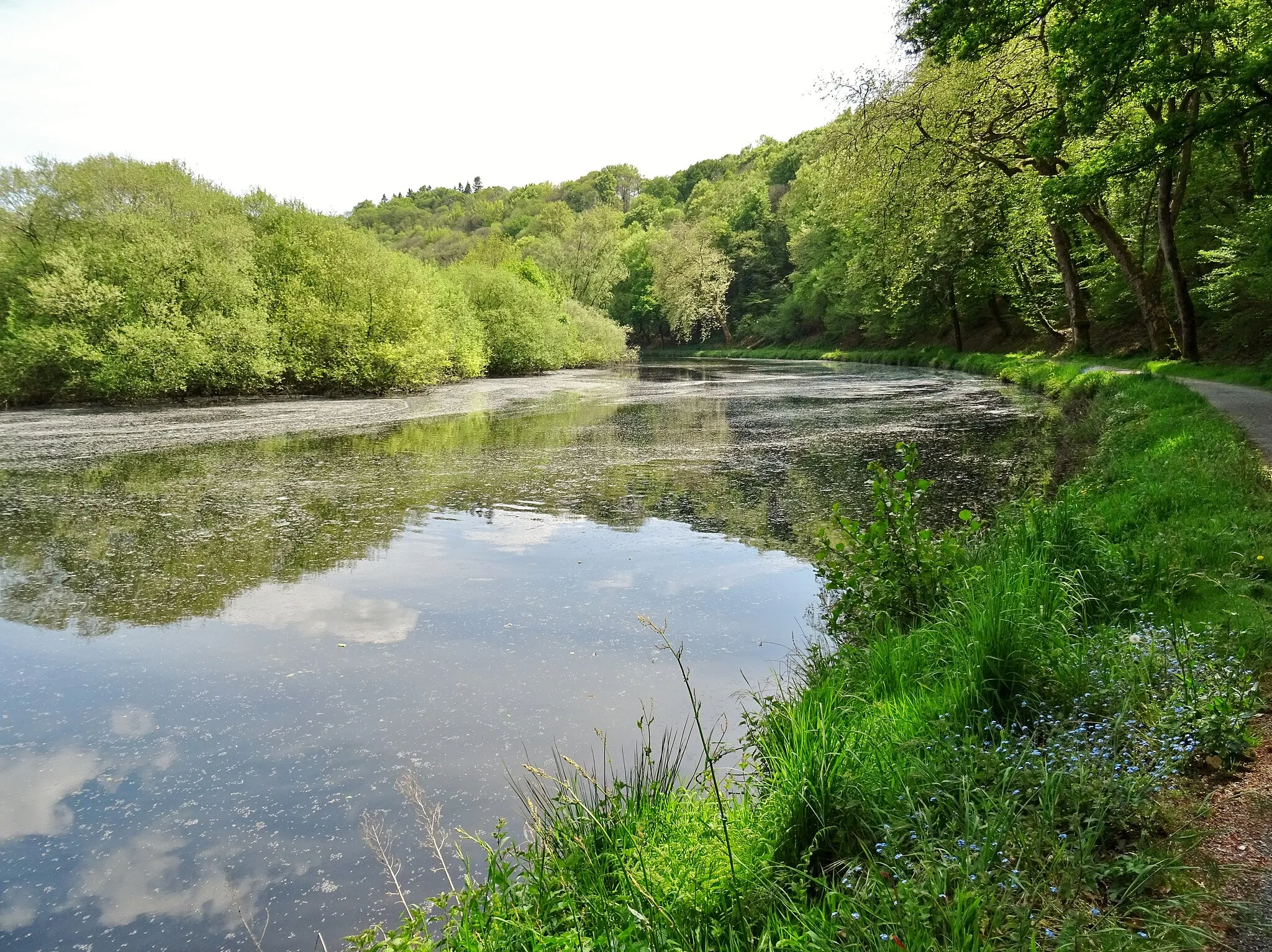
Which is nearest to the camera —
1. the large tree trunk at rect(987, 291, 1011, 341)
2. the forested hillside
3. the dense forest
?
the forested hillside

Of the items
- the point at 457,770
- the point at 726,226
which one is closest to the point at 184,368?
the point at 457,770

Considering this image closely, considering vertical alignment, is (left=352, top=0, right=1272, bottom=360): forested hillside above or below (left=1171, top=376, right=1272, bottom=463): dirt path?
above

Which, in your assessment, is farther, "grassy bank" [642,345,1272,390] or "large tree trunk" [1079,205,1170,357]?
"large tree trunk" [1079,205,1170,357]

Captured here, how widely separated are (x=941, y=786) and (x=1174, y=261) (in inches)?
771

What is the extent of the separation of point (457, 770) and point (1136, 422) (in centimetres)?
1097

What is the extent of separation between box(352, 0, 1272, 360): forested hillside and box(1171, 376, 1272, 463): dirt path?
2.36m

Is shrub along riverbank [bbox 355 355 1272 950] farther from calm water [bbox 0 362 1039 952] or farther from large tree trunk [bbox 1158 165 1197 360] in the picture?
large tree trunk [bbox 1158 165 1197 360]

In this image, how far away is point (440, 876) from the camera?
3.36 m

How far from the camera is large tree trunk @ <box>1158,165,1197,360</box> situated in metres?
17.6

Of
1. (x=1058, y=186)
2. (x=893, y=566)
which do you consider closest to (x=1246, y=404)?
(x=1058, y=186)

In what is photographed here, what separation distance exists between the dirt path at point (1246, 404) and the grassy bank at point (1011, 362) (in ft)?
2.02

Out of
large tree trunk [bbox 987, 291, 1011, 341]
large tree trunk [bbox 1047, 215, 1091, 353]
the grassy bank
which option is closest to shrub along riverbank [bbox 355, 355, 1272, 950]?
the grassy bank

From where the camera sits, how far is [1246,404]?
38.6 ft

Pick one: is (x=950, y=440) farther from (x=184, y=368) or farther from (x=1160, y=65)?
(x=184, y=368)
